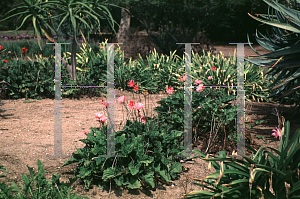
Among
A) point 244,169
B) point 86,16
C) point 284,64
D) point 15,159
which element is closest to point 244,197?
point 244,169

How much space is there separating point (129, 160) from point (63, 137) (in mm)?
1305

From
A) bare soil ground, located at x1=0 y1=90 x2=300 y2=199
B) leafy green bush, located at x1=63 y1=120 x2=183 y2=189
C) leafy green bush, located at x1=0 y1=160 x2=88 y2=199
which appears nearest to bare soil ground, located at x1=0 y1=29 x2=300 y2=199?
bare soil ground, located at x1=0 y1=90 x2=300 y2=199

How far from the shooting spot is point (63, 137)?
12.3 ft

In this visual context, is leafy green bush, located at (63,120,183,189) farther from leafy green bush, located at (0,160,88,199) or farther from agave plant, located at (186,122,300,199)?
agave plant, located at (186,122,300,199)

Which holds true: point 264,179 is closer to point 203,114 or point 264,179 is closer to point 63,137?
point 203,114

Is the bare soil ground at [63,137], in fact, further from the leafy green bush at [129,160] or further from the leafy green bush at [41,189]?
the leafy green bush at [41,189]

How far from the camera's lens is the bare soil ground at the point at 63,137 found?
9.04 ft

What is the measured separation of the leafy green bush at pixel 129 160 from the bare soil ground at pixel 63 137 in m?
0.11

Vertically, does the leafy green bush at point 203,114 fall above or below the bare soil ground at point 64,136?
above

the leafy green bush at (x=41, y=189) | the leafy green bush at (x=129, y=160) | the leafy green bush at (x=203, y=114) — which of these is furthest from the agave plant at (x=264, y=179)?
the leafy green bush at (x=203, y=114)

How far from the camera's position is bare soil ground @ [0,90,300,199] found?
9.04 feet

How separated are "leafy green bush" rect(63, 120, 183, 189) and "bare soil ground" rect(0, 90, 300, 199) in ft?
0.36

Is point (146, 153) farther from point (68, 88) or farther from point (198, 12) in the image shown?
point (198, 12)

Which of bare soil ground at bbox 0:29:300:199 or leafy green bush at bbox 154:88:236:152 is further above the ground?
leafy green bush at bbox 154:88:236:152
